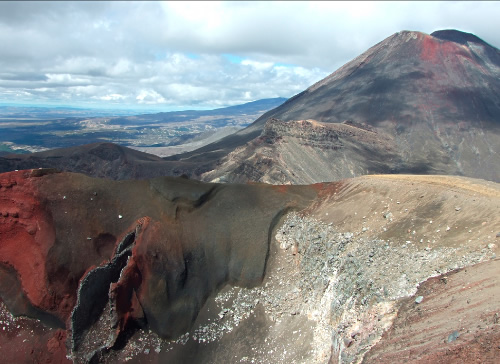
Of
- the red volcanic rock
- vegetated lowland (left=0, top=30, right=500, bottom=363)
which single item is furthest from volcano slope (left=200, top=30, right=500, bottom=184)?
the red volcanic rock

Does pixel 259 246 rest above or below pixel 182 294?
above

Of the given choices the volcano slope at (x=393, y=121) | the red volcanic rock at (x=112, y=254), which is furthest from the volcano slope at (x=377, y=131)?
the red volcanic rock at (x=112, y=254)

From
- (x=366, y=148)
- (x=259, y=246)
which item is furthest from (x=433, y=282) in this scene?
(x=366, y=148)

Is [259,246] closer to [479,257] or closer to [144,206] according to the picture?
[144,206]

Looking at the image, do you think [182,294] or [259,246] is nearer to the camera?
[182,294]

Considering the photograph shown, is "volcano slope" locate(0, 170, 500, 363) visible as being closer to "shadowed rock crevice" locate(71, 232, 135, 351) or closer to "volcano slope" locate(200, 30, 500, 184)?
"shadowed rock crevice" locate(71, 232, 135, 351)

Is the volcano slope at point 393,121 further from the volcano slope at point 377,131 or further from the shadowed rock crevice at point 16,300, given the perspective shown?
the shadowed rock crevice at point 16,300
